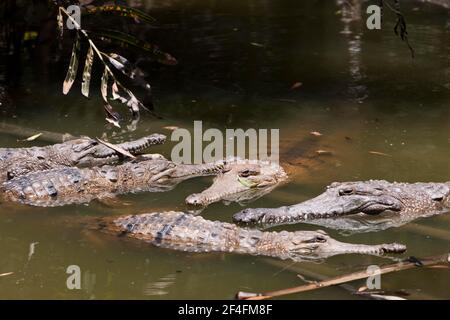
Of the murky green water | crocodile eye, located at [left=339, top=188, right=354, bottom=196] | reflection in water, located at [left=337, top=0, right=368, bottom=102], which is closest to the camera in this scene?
the murky green water

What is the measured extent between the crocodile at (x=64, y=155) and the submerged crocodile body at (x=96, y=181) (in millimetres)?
351

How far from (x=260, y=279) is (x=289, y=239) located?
1.73 ft

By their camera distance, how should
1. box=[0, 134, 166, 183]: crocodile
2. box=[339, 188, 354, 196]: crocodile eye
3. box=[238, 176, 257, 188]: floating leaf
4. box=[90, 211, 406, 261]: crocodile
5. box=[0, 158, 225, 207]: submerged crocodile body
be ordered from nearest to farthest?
box=[90, 211, 406, 261]: crocodile
box=[339, 188, 354, 196]: crocodile eye
box=[0, 158, 225, 207]: submerged crocodile body
box=[238, 176, 257, 188]: floating leaf
box=[0, 134, 166, 183]: crocodile

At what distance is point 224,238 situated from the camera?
5.47 metres

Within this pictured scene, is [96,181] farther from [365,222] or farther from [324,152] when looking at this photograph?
[365,222]

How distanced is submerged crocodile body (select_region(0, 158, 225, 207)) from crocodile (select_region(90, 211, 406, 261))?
0.88 m

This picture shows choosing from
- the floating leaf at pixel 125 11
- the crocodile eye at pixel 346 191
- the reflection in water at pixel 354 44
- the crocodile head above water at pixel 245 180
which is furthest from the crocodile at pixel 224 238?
the reflection in water at pixel 354 44

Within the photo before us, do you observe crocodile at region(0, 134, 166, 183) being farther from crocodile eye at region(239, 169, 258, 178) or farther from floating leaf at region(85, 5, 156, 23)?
floating leaf at region(85, 5, 156, 23)

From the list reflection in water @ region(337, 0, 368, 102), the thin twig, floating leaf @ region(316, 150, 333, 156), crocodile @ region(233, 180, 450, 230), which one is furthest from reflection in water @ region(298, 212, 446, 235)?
reflection in water @ region(337, 0, 368, 102)

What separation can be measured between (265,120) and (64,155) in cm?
218

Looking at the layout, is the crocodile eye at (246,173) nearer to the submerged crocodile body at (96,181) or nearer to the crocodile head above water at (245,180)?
the crocodile head above water at (245,180)

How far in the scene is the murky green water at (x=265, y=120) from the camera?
5027 millimetres

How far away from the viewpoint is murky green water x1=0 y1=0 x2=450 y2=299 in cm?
503

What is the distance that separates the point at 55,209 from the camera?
6.36m
